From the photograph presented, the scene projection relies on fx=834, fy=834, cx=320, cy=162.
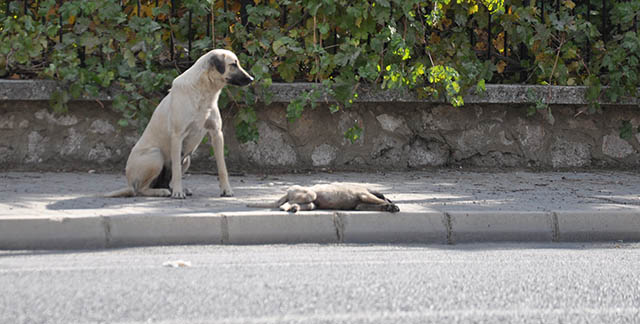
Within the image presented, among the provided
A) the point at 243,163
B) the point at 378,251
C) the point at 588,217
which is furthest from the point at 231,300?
the point at 243,163

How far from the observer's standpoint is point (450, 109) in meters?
9.38

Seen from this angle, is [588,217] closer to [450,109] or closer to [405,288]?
[405,288]

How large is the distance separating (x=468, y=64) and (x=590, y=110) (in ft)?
4.93

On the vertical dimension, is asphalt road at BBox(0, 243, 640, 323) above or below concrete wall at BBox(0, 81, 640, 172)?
below

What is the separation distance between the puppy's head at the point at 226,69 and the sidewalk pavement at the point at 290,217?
3.22 feet

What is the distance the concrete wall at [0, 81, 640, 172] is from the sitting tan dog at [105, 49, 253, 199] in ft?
6.33

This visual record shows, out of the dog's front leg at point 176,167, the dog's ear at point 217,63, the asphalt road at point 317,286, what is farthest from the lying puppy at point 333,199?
the dog's ear at point 217,63

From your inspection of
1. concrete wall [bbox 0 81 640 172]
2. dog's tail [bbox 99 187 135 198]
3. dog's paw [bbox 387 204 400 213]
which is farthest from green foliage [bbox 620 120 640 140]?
dog's tail [bbox 99 187 135 198]

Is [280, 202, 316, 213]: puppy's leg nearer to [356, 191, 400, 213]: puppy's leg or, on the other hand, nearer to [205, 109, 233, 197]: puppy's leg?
[356, 191, 400, 213]: puppy's leg

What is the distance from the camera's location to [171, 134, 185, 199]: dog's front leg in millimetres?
6859

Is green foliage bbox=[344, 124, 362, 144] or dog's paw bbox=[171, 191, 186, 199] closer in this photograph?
dog's paw bbox=[171, 191, 186, 199]

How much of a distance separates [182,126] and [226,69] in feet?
1.95

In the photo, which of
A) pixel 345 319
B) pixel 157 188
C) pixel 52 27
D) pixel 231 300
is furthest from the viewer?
pixel 52 27

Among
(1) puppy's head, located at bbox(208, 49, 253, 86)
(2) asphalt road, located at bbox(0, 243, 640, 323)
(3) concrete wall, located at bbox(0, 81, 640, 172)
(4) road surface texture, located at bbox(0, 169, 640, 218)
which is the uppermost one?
(1) puppy's head, located at bbox(208, 49, 253, 86)
